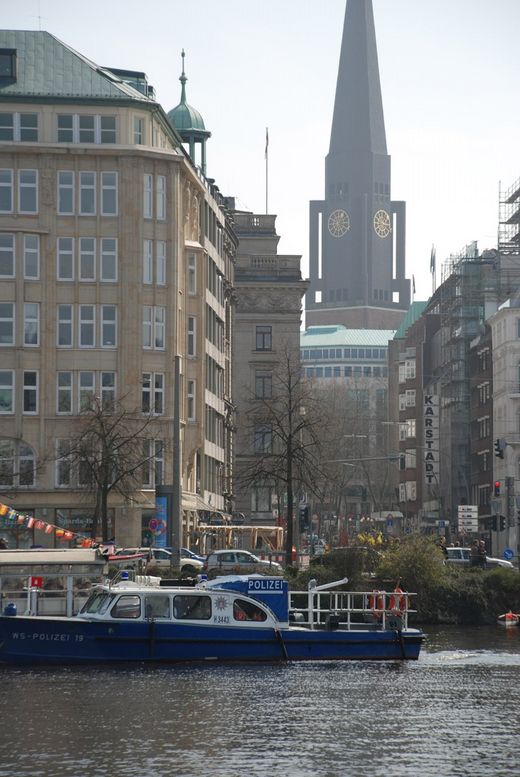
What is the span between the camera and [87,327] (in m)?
103

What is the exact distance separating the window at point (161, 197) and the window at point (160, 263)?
156 centimetres

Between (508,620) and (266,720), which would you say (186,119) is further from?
(266,720)

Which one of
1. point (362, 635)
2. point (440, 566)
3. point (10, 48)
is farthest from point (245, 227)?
point (362, 635)

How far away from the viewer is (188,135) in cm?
13600

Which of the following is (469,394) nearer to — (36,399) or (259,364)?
(259,364)

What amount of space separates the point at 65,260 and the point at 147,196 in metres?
6.06

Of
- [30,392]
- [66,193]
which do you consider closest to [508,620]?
[30,392]

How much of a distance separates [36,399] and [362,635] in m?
51.6

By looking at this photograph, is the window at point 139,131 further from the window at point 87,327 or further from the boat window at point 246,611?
the boat window at point 246,611

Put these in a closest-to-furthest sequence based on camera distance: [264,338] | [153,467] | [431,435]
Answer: [153,467]
[431,435]
[264,338]

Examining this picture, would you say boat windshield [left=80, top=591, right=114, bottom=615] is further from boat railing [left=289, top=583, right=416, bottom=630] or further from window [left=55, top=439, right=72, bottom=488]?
window [left=55, top=439, right=72, bottom=488]

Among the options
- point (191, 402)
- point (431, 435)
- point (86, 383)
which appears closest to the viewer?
point (86, 383)

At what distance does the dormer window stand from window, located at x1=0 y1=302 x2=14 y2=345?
13.1 metres

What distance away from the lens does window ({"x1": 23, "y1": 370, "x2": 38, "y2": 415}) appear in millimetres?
102250
